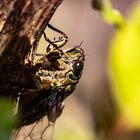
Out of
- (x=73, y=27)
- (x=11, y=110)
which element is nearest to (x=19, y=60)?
(x=11, y=110)

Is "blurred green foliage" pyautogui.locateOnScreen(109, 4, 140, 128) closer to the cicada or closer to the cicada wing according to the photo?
the cicada

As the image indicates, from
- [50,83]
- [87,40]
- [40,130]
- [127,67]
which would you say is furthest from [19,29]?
[87,40]

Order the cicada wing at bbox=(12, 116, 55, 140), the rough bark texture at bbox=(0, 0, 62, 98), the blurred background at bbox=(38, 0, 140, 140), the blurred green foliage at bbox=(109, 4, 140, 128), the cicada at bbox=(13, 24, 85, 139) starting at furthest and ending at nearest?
1. the blurred background at bbox=(38, 0, 140, 140)
2. the cicada wing at bbox=(12, 116, 55, 140)
3. the cicada at bbox=(13, 24, 85, 139)
4. the blurred green foliage at bbox=(109, 4, 140, 128)
5. the rough bark texture at bbox=(0, 0, 62, 98)

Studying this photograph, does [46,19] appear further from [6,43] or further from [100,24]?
[100,24]

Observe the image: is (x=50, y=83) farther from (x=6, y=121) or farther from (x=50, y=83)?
(x=6, y=121)

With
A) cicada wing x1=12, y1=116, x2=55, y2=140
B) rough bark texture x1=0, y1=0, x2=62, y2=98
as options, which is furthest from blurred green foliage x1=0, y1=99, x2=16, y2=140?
cicada wing x1=12, y1=116, x2=55, y2=140

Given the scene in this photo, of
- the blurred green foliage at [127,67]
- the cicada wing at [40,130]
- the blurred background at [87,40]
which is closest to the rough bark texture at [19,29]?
the blurred green foliage at [127,67]
